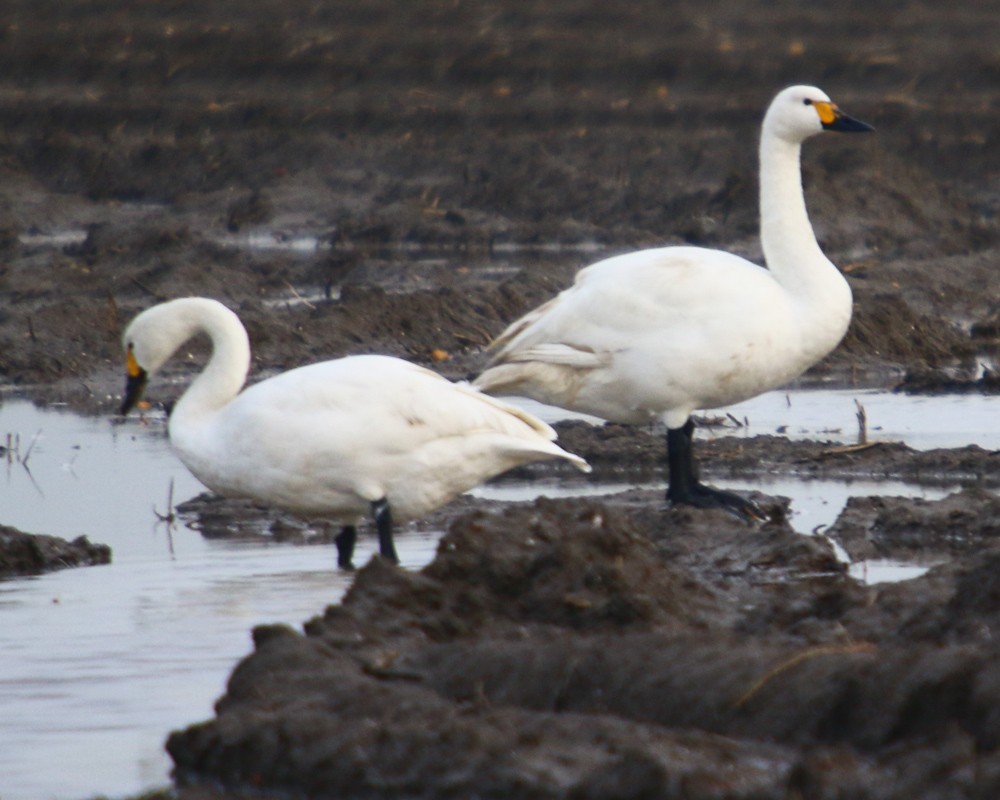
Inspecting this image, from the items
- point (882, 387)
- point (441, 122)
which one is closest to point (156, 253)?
point (882, 387)

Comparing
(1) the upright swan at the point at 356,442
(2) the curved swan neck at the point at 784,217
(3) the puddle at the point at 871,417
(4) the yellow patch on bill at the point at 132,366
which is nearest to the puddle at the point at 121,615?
(1) the upright swan at the point at 356,442

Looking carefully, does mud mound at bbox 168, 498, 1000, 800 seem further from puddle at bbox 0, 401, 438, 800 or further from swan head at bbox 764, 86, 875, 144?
swan head at bbox 764, 86, 875, 144

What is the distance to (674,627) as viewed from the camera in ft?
17.9

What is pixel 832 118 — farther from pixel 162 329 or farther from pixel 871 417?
pixel 162 329

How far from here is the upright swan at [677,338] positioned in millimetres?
8695

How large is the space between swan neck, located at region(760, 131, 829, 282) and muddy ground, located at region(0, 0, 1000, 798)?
1009 mm

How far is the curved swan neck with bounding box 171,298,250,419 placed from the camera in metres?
8.03

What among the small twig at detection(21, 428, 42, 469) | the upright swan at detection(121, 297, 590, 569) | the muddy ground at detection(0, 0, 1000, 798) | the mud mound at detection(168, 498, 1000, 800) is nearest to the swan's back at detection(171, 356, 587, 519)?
the upright swan at detection(121, 297, 590, 569)

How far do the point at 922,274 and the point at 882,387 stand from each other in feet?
14.0

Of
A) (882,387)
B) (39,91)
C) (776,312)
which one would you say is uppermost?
(39,91)

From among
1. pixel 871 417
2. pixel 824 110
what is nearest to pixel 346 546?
pixel 824 110

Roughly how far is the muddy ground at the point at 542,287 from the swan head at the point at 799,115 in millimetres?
1505

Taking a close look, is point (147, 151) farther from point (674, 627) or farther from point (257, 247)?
point (674, 627)

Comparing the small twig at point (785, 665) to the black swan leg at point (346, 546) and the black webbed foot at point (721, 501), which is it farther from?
the black webbed foot at point (721, 501)
